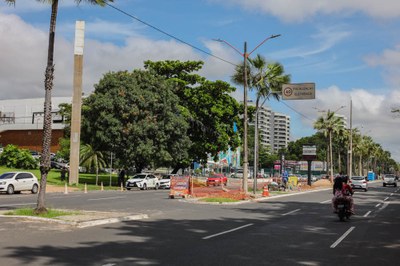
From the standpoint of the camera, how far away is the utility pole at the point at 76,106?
44.9 metres

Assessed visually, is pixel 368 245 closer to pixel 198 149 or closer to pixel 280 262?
pixel 280 262

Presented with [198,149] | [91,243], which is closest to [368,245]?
[91,243]

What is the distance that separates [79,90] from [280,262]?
130ft

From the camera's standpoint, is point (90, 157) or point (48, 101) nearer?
point (48, 101)

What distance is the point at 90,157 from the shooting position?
48.5 m

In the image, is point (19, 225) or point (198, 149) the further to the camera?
point (198, 149)

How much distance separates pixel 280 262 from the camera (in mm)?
9070

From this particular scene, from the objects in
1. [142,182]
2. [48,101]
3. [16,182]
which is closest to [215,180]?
[142,182]

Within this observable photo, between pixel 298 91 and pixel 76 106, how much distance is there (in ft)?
70.5

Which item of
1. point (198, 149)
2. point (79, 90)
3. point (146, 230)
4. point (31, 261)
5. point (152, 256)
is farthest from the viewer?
point (198, 149)

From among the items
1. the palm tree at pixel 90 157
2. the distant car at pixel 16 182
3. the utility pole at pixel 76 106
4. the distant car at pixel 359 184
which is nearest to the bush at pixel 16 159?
the palm tree at pixel 90 157

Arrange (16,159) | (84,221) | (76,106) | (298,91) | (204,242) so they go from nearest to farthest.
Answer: (204,242) < (84,221) < (298,91) < (76,106) < (16,159)

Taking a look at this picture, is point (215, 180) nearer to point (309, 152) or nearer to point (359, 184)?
point (309, 152)

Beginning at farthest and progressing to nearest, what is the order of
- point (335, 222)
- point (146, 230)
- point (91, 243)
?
point (335, 222)
point (146, 230)
point (91, 243)
